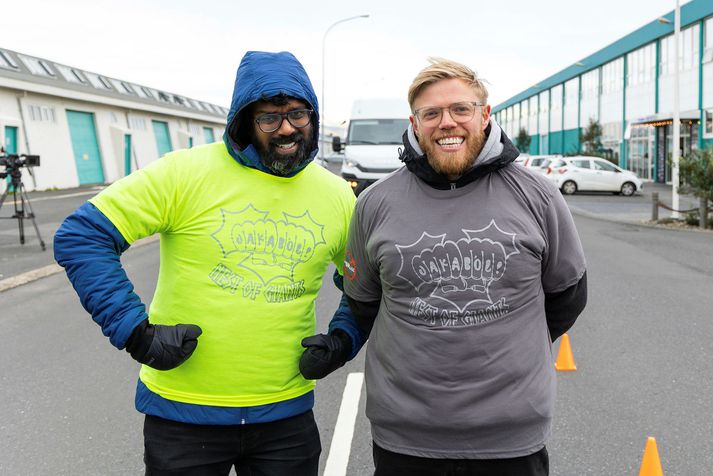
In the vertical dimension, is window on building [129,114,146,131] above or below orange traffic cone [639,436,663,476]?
above

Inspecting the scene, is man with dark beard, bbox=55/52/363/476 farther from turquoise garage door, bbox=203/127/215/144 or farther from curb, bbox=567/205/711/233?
turquoise garage door, bbox=203/127/215/144

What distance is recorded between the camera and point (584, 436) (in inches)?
172

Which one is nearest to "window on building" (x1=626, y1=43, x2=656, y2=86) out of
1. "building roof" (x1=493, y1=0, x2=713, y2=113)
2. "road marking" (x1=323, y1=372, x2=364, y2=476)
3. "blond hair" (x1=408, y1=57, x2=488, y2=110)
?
"building roof" (x1=493, y1=0, x2=713, y2=113)

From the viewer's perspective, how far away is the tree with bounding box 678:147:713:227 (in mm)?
17406

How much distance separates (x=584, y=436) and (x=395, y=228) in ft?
8.81

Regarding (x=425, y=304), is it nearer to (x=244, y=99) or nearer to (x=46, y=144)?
(x=244, y=99)

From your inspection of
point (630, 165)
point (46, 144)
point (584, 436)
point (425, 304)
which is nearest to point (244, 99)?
point (425, 304)

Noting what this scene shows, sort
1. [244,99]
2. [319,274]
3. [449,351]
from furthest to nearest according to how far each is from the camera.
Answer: [319,274] → [244,99] → [449,351]

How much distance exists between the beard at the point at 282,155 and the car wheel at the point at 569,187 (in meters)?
30.9

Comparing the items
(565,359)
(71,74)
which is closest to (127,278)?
(565,359)

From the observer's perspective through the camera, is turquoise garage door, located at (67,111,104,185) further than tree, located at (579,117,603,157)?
No

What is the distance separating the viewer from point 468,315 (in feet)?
7.36

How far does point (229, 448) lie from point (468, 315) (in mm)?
898

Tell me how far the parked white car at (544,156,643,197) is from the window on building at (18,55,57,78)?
2747cm
